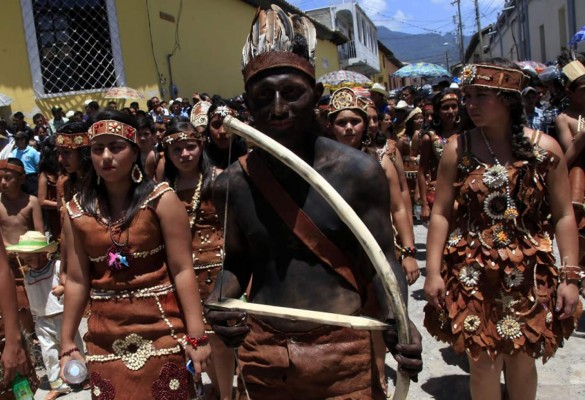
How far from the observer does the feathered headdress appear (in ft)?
7.57

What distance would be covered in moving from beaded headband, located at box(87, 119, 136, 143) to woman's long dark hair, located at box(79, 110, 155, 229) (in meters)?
0.03

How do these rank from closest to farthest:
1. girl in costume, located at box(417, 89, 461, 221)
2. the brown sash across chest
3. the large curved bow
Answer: the large curved bow
the brown sash across chest
girl in costume, located at box(417, 89, 461, 221)

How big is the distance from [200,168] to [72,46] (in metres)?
10.6

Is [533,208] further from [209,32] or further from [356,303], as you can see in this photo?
[209,32]

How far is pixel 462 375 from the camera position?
483 cm

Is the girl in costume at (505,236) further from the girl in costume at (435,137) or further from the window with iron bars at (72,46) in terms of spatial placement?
the window with iron bars at (72,46)

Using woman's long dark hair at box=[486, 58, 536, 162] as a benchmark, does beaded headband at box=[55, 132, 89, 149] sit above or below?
above

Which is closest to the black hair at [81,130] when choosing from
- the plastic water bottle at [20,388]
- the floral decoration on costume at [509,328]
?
the plastic water bottle at [20,388]

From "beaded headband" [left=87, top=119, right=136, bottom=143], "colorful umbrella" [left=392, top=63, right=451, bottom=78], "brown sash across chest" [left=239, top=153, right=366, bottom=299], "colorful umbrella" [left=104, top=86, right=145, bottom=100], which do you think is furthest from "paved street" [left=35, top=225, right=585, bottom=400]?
"colorful umbrella" [left=392, top=63, right=451, bottom=78]

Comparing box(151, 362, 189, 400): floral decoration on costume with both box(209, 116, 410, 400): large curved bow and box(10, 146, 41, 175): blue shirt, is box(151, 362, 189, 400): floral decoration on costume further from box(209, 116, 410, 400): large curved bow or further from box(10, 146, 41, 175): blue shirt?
box(10, 146, 41, 175): blue shirt

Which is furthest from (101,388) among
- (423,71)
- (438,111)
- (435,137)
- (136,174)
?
(423,71)

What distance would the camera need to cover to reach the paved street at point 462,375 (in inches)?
175

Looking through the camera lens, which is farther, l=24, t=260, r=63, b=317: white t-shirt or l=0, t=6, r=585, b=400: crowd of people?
l=24, t=260, r=63, b=317: white t-shirt

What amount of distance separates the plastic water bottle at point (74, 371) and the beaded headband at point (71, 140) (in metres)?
2.46
